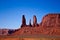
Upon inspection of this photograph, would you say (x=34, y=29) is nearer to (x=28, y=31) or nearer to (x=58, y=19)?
(x=28, y=31)

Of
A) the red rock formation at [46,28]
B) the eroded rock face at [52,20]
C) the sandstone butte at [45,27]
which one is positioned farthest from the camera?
the eroded rock face at [52,20]

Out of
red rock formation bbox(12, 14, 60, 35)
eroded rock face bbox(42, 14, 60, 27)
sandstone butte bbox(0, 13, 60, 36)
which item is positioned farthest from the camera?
eroded rock face bbox(42, 14, 60, 27)

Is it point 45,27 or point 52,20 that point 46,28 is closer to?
point 45,27

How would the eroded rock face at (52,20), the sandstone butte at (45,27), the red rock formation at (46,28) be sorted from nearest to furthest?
the sandstone butte at (45,27) → the red rock formation at (46,28) → the eroded rock face at (52,20)

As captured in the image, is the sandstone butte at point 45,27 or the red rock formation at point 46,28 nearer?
the sandstone butte at point 45,27

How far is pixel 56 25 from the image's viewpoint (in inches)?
2876

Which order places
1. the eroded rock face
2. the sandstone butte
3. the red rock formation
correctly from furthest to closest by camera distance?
the eroded rock face, the red rock formation, the sandstone butte

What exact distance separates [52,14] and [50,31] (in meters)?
15.3

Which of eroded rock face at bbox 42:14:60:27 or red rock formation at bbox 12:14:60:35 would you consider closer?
red rock formation at bbox 12:14:60:35

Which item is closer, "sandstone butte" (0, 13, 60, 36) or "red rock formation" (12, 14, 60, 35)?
"sandstone butte" (0, 13, 60, 36)

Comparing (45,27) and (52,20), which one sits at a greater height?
(52,20)

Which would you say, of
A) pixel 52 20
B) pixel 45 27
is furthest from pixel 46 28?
pixel 52 20

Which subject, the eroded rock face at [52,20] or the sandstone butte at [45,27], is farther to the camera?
the eroded rock face at [52,20]

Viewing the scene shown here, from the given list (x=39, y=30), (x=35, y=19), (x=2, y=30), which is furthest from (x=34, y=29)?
(x=2, y=30)
